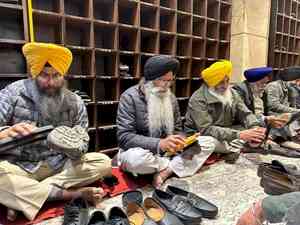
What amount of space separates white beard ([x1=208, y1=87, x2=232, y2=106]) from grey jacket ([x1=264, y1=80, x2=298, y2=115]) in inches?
36.3

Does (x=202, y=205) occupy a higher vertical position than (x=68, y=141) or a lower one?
lower

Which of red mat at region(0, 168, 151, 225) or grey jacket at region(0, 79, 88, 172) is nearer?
red mat at region(0, 168, 151, 225)

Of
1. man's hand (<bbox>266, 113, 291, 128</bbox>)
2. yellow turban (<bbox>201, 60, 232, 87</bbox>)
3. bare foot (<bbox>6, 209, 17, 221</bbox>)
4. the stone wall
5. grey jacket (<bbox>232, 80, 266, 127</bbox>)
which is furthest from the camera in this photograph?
the stone wall

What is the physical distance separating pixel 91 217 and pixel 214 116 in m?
1.27

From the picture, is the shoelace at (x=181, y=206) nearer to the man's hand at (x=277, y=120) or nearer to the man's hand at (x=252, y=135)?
the man's hand at (x=252, y=135)

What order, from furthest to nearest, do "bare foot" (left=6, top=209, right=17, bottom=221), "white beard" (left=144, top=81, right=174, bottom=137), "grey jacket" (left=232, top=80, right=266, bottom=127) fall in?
1. "grey jacket" (left=232, top=80, right=266, bottom=127)
2. "white beard" (left=144, top=81, right=174, bottom=137)
3. "bare foot" (left=6, top=209, right=17, bottom=221)

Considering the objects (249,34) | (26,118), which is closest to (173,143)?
(26,118)

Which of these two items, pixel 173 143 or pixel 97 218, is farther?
pixel 173 143

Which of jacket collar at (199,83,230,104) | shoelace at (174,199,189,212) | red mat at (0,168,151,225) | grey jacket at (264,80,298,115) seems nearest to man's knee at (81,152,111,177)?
red mat at (0,168,151,225)

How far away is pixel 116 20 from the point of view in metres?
2.12

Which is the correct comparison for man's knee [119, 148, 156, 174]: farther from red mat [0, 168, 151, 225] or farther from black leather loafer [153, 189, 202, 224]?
black leather loafer [153, 189, 202, 224]

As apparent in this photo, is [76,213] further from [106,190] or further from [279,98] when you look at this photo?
[279,98]

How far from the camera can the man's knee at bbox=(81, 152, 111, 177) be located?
1.44 metres

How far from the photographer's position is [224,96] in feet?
6.70
